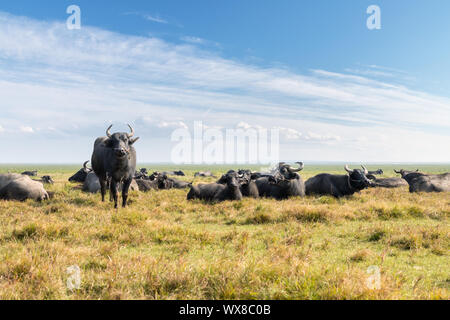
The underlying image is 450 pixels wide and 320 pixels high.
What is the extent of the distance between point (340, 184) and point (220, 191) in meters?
6.55

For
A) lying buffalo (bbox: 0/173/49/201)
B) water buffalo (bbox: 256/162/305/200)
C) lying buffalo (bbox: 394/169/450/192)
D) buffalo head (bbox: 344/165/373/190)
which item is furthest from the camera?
lying buffalo (bbox: 394/169/450/192)

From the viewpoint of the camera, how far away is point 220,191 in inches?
535

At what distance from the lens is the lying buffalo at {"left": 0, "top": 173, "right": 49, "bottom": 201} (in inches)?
463

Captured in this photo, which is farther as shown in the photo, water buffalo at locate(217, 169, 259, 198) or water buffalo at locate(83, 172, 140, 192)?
water buffalo at locate(83, 172, 140, 192)

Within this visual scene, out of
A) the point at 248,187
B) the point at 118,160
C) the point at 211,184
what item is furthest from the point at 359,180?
the point at 118,160

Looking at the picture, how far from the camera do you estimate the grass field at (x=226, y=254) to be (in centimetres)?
359

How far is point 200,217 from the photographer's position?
980 centimetres

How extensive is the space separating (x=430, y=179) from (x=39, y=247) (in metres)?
20.9

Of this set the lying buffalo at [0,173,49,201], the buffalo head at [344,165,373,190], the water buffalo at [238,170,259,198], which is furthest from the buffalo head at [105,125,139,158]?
the buffalo head at [344,165,373,190]

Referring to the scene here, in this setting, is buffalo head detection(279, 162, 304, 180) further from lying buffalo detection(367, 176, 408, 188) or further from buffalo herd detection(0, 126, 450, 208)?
lying buffalo detection(367, 176, 408, 188)

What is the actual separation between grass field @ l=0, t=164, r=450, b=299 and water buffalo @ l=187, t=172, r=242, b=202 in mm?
2372

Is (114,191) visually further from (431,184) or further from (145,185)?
(431,184)
